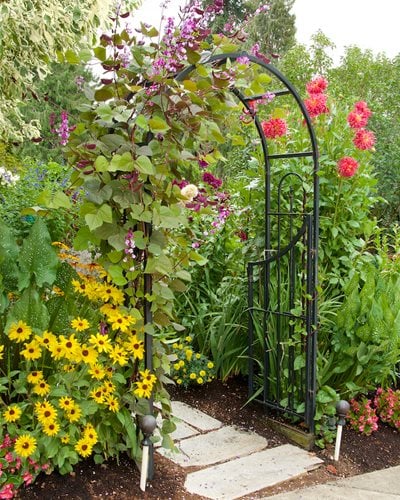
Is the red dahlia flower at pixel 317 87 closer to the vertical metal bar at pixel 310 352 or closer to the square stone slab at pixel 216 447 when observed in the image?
the vertical metal bar at pixel 310 352

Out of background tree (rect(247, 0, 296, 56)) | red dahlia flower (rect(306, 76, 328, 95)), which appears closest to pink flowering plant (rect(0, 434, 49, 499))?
red dahlia flower (rect(306, 76, 328, 95))

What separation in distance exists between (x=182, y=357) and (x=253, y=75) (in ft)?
5.73

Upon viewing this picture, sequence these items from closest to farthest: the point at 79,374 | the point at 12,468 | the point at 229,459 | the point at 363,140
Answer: the point at 12,468
the point at 79,374
the point at 229,459
the point at 363,140

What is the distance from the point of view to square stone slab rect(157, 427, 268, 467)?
277 cm

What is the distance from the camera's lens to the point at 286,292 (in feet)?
10.8

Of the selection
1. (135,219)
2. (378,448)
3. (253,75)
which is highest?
(253,75)

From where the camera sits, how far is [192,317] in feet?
12.7

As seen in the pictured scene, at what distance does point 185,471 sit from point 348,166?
1.72 m

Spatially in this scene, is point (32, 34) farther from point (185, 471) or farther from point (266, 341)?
point (185, 471)

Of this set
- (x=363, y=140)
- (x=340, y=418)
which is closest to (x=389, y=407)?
(x=340, y=418)

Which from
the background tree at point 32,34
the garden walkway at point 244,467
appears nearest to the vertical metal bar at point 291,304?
the garden walkway at point 244,467

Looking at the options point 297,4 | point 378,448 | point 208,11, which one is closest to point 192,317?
point 378,448

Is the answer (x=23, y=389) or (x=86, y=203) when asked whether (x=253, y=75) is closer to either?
(x=86, y=203)

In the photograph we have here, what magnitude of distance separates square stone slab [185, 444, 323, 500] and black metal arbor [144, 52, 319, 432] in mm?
237
